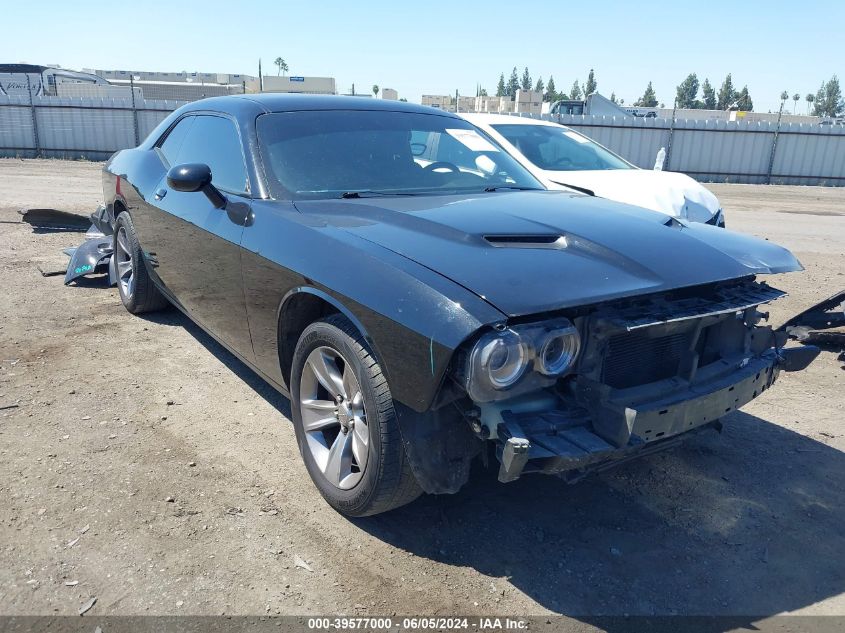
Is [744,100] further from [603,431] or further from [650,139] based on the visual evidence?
Answer: [603,431]

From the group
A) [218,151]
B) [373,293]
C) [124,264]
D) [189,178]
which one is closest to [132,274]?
[124,264]

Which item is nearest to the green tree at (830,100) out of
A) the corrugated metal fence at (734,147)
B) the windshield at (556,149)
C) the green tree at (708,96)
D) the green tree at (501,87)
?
the green tree at (708,96)

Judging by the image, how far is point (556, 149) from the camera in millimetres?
7719

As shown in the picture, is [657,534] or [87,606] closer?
[87,606]

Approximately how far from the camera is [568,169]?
7449 millimetres

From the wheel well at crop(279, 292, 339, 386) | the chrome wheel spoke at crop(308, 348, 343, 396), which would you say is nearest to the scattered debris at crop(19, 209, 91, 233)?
the wheel well at crop(279, 292, 339, 386)

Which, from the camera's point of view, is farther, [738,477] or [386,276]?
[738,477]

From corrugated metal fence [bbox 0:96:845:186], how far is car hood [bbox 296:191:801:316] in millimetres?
17345

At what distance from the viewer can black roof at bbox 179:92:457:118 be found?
367cm

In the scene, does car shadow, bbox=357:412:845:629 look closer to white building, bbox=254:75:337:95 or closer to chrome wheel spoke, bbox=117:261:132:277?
chrome wheel spoke, bbox=117:261:132:277

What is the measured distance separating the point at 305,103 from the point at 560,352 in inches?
90.9

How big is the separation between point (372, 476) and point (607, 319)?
103cm

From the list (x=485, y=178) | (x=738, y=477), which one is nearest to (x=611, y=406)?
(x=738, y=477)

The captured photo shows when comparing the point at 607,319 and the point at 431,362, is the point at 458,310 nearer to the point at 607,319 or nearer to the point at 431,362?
the point at 431,362
